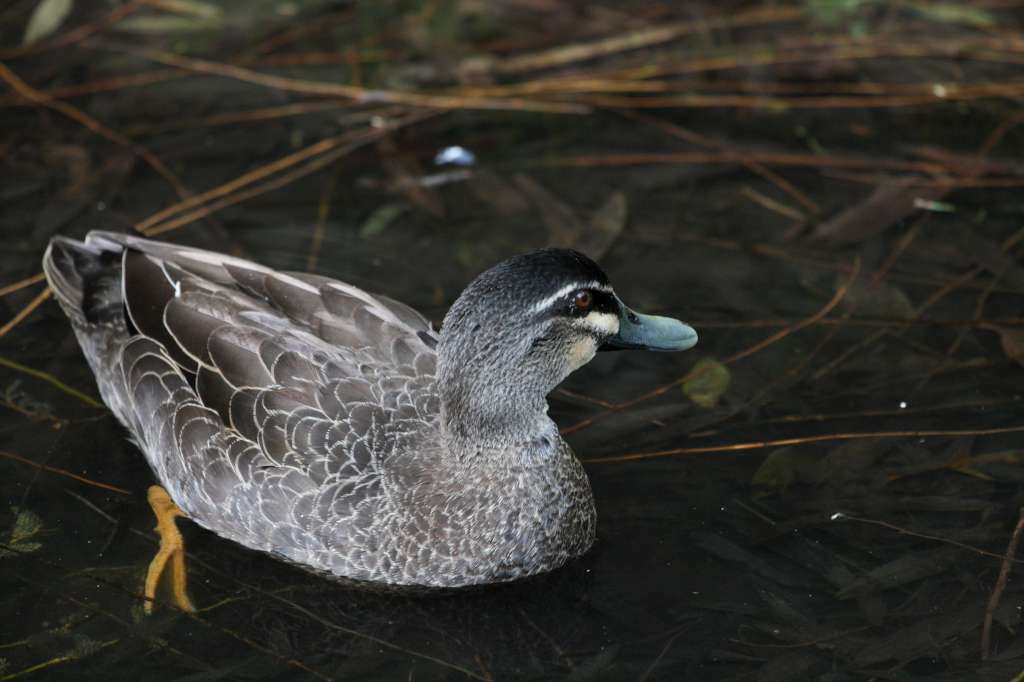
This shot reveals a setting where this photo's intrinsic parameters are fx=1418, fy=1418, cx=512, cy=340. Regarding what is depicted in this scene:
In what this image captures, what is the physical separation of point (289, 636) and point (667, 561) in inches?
61.4

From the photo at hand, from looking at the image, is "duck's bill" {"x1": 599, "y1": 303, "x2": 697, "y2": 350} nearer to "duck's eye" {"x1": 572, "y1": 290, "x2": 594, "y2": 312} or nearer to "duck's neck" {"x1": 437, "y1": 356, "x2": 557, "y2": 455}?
"duck's eye" {"x1": 572, "y1": 290, "x2": 594, "y2": 312}

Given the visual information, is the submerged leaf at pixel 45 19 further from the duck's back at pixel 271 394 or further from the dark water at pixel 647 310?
the duck's back at pixel 271 394

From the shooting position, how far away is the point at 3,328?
716cm

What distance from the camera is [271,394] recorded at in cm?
579

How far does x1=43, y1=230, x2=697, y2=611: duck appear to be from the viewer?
5.52 m

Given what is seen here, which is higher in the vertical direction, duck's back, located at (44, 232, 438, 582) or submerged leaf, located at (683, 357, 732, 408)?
duck's back, located at (44, 232, 438, 582)

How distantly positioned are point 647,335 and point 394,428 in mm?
1097

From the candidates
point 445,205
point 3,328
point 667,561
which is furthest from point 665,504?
point 3,328

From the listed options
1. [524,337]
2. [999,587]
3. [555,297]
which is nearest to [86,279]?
[524,337]

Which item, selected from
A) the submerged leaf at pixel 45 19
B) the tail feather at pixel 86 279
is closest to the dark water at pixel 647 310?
the submerged leaf at pixel 45 19

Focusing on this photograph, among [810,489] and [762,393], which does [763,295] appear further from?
[810,489]

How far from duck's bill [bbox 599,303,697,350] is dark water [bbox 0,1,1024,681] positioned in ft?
2.61

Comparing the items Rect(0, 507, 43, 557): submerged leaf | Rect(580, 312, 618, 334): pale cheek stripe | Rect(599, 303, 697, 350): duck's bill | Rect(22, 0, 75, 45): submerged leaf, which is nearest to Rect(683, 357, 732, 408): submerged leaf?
Rect(599, 303, 697, 350): duck's bill

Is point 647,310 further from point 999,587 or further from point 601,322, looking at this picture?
point 999,587
